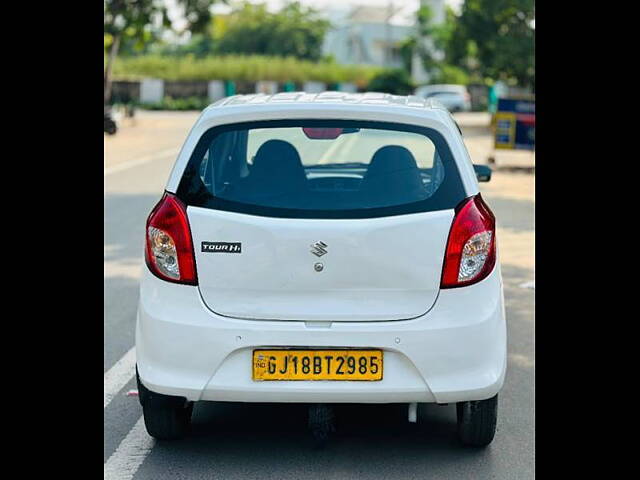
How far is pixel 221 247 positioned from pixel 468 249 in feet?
3.42

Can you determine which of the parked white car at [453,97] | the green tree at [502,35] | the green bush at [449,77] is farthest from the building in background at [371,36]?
the green tree at [502,35]

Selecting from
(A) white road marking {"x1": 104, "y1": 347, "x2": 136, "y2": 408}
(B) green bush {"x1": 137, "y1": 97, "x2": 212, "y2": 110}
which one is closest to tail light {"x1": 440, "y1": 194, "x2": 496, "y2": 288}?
(A) white road marking {"x1": 104, "y1": 347, "x2": 136, "y2": 408}

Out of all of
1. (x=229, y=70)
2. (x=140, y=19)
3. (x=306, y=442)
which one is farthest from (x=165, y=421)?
(x=229, y=70)

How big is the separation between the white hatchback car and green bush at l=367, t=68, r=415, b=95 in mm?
64829

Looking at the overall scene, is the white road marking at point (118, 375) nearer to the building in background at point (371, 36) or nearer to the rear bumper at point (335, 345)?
the rear bumper at point (335, 345)

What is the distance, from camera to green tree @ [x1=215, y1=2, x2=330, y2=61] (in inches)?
3684

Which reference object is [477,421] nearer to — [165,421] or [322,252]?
[322,252]

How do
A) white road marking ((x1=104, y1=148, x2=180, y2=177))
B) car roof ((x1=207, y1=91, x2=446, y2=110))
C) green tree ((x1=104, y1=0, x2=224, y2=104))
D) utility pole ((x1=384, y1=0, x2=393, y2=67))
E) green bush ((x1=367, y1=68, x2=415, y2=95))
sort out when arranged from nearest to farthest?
car roof ((x1=207, y1=91, x2=446, y2=110)) → white road marking ((x1=104, y1=148, x2=180, y2=177)) → green tree ((x1=104, y1=0, x2=224, y2=104)) → green bush ((x1=367, y1=68, x2=415, y2=95)) → utility pole ((x1=384, y1=0, x2=393, y2=67))

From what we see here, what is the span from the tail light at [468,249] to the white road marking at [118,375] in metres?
2.15

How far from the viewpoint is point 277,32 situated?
309 ft

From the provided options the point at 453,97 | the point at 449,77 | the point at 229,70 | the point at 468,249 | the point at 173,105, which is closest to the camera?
the point at 468,249

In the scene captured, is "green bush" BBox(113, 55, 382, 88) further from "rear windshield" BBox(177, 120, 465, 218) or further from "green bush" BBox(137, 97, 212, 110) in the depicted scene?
"rear windshield" BBox(177, 120, 465, 218)

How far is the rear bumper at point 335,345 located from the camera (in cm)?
502
